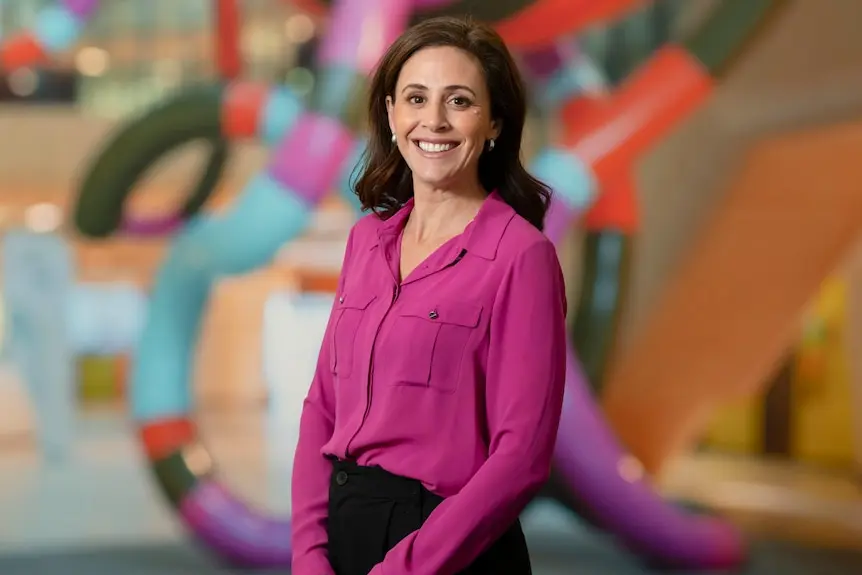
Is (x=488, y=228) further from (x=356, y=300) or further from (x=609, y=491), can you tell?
(x=609, y=491)

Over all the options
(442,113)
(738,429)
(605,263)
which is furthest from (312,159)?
(738,429)

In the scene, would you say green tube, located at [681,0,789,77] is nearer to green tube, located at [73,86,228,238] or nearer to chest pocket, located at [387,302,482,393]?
green tube, located at [73,86,228,238]

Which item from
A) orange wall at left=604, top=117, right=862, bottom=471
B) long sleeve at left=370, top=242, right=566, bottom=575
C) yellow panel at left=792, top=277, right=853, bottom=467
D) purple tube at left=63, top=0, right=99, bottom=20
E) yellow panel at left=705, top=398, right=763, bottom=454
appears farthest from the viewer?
yellow panel at left=705, top=398, right=763, bottom=454

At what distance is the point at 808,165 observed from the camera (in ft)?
14.0

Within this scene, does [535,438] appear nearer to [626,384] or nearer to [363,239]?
[363,239]

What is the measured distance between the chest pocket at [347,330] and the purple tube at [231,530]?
2.06 m

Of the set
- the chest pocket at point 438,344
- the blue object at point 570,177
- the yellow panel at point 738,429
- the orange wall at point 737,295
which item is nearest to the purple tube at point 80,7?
the blue object at point 570,177

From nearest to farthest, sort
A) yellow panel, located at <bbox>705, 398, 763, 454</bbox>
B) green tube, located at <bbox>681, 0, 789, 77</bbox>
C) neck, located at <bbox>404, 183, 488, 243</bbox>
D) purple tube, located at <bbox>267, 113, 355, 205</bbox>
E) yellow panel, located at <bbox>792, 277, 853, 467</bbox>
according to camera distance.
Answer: neck, located at <bbox>404, 183, 488, 243</bbox> → purple tube, located at <bbox>267, 113, 355, 205</bbox> → green tube, located at <bbox>681, 0, 789, 77</bbox> → yellow panel, located at <bbox>792, 277, 853, 467</bbox> → yellow panel, located at <bbox>705, 398, 763, 454</bbox>

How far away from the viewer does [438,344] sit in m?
1.00

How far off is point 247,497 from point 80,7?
6.47 ft

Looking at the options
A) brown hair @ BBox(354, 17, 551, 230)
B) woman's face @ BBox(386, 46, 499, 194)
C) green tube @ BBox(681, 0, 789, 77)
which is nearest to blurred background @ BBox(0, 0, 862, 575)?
green tube @ BBox(681, 0, 789, 77)

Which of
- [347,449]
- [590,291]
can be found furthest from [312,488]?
[590,291]

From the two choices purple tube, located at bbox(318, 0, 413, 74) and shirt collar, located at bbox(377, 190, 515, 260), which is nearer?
shirt collar, located at bbox(377, 190, 515, 260)

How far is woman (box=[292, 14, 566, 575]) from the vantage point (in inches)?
38.6
